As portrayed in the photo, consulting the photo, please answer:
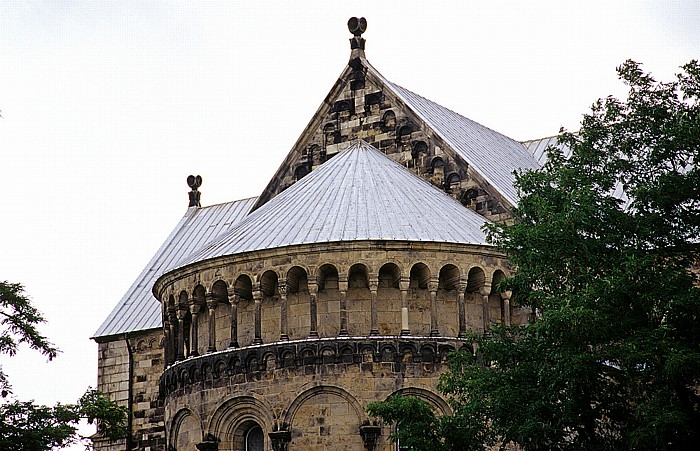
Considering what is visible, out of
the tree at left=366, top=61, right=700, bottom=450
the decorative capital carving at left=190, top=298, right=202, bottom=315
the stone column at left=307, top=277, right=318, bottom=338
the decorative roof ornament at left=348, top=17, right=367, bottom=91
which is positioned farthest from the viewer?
the decorative roof ornament at left=348, top=17, right=367, bottom=91

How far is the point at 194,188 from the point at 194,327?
19856mm

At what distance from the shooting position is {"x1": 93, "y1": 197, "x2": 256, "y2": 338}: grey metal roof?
44.7 meters

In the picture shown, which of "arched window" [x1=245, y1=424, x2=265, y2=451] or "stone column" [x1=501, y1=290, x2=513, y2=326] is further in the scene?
"stone column" [x1=501, y1=290, x2=513, y2=326]

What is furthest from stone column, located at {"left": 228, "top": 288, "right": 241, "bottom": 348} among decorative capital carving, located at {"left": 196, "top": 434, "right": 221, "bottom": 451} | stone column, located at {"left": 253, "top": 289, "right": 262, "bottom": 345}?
decorative capital carving, located at {"left": 196, "top": 434, "right": 221, "bottom": 451}

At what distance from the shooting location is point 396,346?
3133 centimetres

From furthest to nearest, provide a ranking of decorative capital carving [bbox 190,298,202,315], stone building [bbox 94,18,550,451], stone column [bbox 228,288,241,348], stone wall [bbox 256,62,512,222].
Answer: stone wall [bbox 256,62,512,222] → decorative capital carving [bbox 190,298,202,315] → stone column [bbox 228,288,241,348] → stone building [bbox 94,18,550,451]

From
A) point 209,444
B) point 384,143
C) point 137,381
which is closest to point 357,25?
point 384,143

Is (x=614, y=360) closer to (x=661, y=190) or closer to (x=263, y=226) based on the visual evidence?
(x=661, y=190)

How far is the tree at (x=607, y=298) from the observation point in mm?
24672

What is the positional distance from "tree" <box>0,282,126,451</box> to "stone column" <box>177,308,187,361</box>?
5174 mm

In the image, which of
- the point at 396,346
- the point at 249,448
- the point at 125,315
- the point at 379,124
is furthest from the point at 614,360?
the point at 125,315

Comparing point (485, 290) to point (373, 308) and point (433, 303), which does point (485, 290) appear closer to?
point (433, 303)

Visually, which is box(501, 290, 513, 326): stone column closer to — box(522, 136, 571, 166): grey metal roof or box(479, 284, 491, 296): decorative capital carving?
box(479, 284, 491, 296): decorative capital carving

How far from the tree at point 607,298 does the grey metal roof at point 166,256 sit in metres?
18.2
